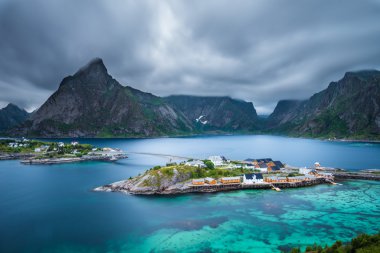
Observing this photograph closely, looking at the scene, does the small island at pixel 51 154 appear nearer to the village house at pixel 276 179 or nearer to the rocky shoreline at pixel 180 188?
the rocky shoreline at pixel 180 188

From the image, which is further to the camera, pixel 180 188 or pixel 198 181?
pixel 198 181

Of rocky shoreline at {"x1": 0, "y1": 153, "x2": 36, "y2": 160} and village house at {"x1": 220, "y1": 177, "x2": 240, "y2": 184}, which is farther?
rocky shoreline at {"x1": 0, "y1": 153, "x2": 36, "y2": 160}

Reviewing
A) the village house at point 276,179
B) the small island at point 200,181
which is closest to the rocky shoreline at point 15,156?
the small island at point 200,181

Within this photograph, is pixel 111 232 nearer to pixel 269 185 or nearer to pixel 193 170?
pixel 193 170

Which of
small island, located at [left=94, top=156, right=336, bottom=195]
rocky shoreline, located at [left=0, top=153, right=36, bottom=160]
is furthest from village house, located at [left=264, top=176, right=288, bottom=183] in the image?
rocky shoreline, located at [left=0, top=153, right=36, bottom=160]

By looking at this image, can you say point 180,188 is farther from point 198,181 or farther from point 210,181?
point 210,181

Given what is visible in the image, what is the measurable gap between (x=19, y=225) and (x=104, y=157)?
328 ft

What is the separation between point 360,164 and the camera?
120500 mm

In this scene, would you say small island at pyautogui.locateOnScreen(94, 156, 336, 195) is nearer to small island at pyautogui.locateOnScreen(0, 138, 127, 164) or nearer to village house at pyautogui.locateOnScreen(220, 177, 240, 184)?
village house at pyautogui.locateOnScreen(220, 177, 240, 184)

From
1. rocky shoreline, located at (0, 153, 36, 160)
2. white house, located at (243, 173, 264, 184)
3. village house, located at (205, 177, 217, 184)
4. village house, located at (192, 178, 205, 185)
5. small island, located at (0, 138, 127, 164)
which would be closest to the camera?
village house, located at (192, 178, 205, 185)

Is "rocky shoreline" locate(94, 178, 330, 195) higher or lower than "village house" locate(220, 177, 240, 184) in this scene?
lower

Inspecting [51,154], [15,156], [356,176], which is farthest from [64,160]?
[356,176]

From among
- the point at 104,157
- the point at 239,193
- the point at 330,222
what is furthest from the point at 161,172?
the point at 104,157

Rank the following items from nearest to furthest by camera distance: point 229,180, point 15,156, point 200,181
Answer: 1. point 200,181
2. point 229,180
3. point 15,156
